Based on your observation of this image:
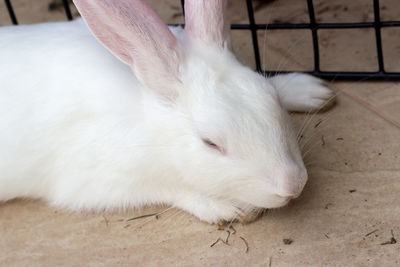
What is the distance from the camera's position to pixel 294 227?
2.22 m

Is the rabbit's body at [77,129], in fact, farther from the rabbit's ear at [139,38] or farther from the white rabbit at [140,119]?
the rabbit's ear at [139,38]

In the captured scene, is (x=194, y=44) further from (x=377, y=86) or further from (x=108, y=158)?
(x=377, y=86)

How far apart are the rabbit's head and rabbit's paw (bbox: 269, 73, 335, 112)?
24.7 inches

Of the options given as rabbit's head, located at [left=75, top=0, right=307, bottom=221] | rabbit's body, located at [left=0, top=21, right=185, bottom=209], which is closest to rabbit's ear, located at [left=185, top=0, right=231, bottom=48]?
rabbit's head, located at [left=75, top=0, right=307, bottom=221]

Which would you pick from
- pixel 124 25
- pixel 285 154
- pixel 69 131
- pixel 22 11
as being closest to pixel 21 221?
pixel 69 131

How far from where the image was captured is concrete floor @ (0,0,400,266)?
2.12 metres

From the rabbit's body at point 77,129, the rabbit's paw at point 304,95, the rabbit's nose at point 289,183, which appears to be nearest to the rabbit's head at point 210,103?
the rabbit's nose at point 289,183

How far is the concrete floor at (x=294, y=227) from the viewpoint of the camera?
2125 mm

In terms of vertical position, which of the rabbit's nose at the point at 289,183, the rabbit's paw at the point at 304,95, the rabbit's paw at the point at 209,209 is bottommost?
the rabbit's paw at the point at 209,209

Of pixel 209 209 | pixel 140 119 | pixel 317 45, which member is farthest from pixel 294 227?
pixel 317 45

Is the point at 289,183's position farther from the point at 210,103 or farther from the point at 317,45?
the point at 317,45

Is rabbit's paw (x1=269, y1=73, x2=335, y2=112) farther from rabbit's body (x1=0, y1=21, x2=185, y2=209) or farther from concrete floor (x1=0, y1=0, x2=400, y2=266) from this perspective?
rabbit's body (x1=0, y1=21, x2=185, y2=209)

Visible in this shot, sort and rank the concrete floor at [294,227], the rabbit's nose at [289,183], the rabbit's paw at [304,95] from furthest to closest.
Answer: the rabbit's paw at [304,95] < the concrete floor at [294,227] < the rabbit's nose at [289,183]

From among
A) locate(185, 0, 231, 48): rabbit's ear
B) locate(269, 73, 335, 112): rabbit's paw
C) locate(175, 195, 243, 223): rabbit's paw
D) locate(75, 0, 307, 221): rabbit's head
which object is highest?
locate(185, 0, 231, 48): rabbit's ear
